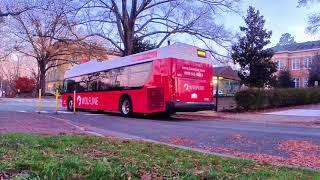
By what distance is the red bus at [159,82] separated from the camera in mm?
20000

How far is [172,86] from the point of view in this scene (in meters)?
19.9

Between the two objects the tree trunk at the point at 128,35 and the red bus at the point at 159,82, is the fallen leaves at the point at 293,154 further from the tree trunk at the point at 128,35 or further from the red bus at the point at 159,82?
the tree trunk at the point at 128,35

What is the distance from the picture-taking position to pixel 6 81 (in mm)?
90250

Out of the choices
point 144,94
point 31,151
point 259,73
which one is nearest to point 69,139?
point 31,151

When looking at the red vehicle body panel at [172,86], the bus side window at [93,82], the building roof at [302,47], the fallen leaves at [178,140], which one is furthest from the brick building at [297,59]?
the fallen leaves at [178,140]

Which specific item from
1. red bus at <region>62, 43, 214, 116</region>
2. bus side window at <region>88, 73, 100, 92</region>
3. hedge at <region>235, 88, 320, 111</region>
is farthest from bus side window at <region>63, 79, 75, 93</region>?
hedge at <region>235, 88, 320, 111</region>

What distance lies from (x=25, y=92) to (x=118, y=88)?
172ft

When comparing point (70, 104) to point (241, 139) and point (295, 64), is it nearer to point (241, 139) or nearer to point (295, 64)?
point (241, 139)

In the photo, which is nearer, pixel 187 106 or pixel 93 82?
pixel 187 106

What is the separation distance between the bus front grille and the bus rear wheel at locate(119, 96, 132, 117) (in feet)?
5.63

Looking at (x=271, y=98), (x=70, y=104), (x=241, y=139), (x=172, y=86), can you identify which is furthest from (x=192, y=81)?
(x=70, y=104)

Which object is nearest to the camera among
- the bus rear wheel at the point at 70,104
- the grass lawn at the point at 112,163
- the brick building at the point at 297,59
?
the grass lawn at the point at 112,163

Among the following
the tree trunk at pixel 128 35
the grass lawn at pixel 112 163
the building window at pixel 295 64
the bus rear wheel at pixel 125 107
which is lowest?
the grass lawn at pixel 112 163

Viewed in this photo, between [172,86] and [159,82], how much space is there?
25.0 inches
